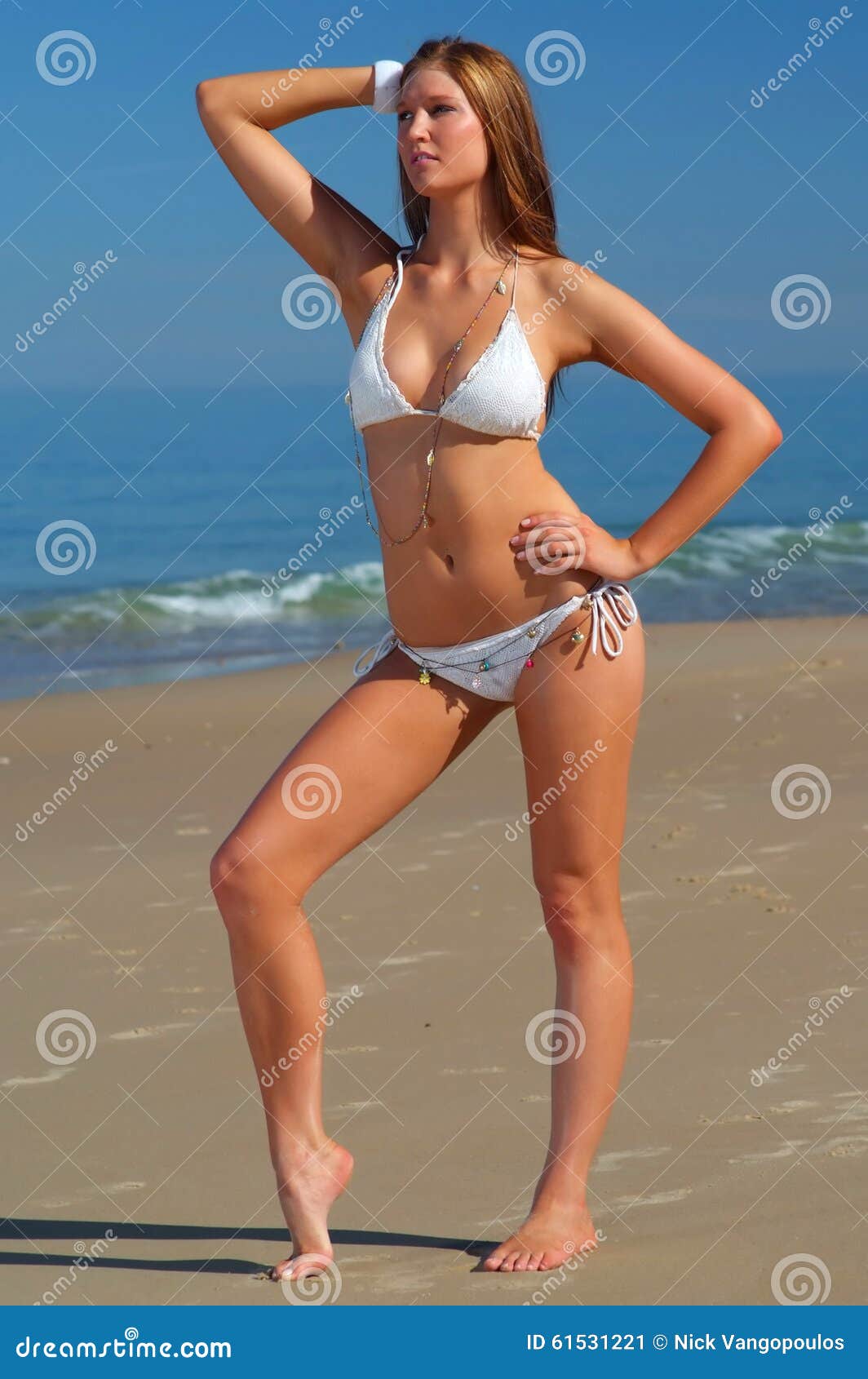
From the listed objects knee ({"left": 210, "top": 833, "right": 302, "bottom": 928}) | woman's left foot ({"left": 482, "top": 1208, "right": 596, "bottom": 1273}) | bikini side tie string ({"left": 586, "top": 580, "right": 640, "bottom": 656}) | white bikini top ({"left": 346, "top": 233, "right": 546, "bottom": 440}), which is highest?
white bikini top ({"left": 346, "top": 233, "right": 546, "bottom": 440})

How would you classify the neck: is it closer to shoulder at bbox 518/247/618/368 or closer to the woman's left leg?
shoulder at bbox 518/247/618/368

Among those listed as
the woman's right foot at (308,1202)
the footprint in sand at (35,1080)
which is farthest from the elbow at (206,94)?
the footprint in sand at (35,1080)

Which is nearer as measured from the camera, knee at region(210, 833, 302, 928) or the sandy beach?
knee at region(210, 833, 302, 928)

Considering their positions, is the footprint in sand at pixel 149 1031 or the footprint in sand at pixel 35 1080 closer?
the footprint in sand at pixel 35 1080

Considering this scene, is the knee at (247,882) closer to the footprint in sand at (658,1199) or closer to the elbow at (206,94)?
the footprint in sand at (658,1199)

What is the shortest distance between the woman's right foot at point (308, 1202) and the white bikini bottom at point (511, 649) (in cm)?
87

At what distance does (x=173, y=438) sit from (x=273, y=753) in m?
23.1

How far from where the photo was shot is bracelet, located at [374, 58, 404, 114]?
3258 mm

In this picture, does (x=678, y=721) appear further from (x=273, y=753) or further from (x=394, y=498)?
(x=394, y=498)

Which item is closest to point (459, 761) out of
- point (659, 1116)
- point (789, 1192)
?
point (659, 1116)

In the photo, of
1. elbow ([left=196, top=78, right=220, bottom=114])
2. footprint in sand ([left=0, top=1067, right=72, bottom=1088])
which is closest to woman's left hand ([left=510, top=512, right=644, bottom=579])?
elbow ([left=196, top=78, right=220, bottom=114])

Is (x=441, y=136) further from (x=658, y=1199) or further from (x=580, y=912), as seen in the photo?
(x=658, y=1199)

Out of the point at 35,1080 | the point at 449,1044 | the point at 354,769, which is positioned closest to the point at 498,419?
the point at 354,769

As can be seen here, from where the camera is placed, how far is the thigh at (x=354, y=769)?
297 cm
